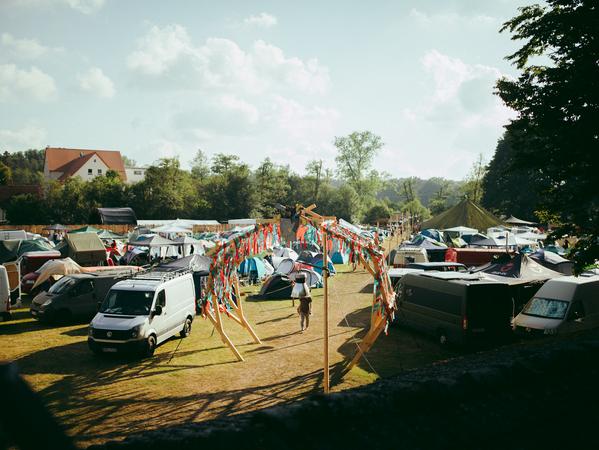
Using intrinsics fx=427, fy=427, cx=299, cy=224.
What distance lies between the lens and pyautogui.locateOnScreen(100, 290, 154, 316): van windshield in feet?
41.7

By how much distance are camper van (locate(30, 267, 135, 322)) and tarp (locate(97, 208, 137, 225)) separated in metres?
30.9

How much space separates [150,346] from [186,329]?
2.49 m

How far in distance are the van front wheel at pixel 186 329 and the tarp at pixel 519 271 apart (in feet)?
38.3

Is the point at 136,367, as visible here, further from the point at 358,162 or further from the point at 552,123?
the point at 358,162

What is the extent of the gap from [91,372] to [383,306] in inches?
310

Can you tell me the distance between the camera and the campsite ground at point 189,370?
8918 millimetres

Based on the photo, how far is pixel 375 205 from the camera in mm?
82812

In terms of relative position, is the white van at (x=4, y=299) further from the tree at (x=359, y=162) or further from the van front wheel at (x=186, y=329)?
the tree at (x=359, y=162)

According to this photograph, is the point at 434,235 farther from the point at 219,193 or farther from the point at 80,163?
the point at 80,163

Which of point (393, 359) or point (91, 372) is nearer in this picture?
point (91, 372)

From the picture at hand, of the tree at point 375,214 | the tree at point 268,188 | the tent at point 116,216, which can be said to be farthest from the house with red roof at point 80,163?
the tree at point 375,214

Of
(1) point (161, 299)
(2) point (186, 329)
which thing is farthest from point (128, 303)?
(2) point (186, 329)

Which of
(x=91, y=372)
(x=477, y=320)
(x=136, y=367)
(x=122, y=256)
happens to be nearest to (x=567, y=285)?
(x=477, y=320)

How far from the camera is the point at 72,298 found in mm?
16172
